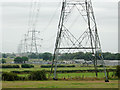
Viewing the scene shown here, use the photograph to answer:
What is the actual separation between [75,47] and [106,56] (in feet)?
416

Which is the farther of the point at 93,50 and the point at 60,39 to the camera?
the point at 93,50

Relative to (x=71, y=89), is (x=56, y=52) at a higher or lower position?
higher

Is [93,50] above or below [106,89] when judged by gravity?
above

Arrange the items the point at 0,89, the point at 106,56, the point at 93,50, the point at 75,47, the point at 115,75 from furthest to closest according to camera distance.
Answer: the point at 106,56 < the point at 115,75 < the point at 93,50 < the point at 75,47 < the point at 0,89

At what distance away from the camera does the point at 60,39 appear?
42312mm

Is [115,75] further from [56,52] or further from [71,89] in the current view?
[71,89]

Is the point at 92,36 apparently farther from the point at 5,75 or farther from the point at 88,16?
the point at 5,75

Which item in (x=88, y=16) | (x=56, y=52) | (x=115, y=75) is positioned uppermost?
(x=88, y=16)

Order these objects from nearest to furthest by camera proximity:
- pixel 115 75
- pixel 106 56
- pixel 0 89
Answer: pixel 0 89, pixel 115 75, pixel 106 56

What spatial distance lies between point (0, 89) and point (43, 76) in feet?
54.5

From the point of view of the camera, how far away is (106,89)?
29.3 metres

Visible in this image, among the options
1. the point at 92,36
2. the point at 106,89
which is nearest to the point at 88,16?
the point at 92,36

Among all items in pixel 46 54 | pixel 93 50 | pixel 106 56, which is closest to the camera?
pixel 93 50

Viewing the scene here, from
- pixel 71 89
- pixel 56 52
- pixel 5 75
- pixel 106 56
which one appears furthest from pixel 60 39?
pixel 106 56
